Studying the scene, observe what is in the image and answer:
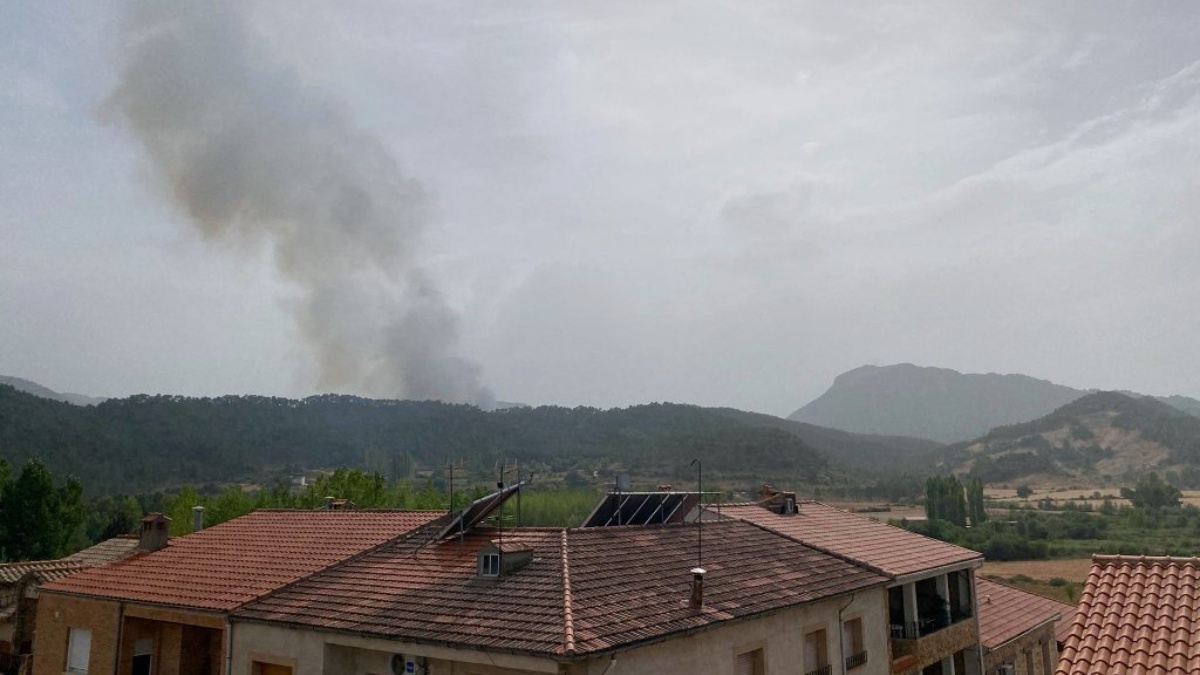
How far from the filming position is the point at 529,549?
1830cm

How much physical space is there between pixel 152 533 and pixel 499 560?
15.9 metres

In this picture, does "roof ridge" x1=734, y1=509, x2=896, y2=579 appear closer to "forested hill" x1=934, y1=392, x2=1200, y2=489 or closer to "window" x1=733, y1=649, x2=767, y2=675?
"window" x1=733, y1=649, x2=767, y2=675

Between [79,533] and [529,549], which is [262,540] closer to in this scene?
[529,549]

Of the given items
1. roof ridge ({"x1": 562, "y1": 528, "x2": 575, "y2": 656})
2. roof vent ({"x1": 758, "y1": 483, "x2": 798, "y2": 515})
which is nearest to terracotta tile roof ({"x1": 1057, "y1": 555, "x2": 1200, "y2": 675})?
roof ridge ({"x1": 562, "y1": 528, "x2": 575, "y2": 656})

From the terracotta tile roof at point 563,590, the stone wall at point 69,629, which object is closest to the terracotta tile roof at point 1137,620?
the terracotta tile roof at point 563,590

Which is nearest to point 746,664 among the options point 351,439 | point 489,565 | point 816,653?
point 816,653

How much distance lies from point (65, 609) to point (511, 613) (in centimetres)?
1622

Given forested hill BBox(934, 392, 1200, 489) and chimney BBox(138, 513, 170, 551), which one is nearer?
chimney BBox(138, 513, 170, 551)

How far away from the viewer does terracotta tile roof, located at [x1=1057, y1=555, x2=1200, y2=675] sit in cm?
1000

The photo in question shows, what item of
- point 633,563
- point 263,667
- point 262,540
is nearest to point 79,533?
point 262,540

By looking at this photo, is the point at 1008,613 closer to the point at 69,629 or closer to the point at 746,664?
the point at 746,664

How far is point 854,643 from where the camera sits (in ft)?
72.4

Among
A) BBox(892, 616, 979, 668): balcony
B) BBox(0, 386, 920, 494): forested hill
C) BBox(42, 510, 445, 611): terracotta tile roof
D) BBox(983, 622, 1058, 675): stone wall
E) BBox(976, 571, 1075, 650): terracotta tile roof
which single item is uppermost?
BBox(0, 386, 920, 494): forested hill

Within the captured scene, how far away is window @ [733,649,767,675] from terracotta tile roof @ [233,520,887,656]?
43.9 inches
